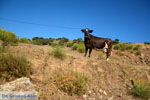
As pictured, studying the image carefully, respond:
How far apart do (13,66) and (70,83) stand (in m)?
2.36

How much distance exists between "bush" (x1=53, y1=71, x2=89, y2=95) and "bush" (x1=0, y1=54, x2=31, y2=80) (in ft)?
4.07

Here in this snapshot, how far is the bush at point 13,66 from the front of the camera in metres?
5.00

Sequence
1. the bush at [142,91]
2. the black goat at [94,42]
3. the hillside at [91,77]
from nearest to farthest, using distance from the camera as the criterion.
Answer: the hillside at [91,77], the bush at [142,91], the black goat at [94,42]

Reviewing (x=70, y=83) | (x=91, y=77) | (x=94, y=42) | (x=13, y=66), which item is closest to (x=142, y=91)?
(x=91, y=77)

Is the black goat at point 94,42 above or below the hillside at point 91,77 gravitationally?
above

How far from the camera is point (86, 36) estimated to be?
9594mm

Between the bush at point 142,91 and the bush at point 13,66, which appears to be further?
the bush at point 142,91

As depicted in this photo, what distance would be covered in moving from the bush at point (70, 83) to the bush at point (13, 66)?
1239 mm

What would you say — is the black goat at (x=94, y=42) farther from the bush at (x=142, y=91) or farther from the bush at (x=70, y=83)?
the bush at (x=70, y=83)

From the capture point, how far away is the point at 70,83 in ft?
16.8

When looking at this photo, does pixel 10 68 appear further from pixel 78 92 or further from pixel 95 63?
pixel 95 63

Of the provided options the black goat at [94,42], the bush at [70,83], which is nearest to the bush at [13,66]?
the bush at [70,83]

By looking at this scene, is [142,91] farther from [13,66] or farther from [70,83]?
[13,66]

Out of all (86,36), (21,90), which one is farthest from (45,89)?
(86,36)
